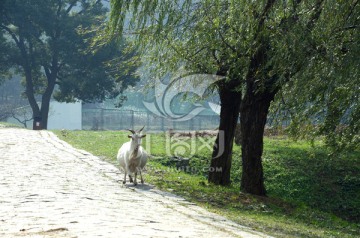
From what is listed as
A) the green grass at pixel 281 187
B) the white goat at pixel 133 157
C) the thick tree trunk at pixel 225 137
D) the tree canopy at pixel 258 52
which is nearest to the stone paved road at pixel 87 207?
the white goat at pixel 133 157

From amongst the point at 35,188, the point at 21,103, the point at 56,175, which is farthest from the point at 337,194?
the point at 21,103

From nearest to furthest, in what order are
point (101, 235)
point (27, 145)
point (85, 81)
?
point (101, 235) < point (27, 145) < point (85, 81)

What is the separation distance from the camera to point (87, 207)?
12.2m

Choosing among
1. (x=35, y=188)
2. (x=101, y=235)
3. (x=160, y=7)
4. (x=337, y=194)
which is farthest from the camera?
(x=337, y=194)

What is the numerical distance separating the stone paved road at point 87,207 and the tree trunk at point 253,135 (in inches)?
125

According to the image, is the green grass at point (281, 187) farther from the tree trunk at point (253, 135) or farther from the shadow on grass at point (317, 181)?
the tree trunk at point (253, 135)

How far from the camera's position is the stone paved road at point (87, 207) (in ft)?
32.3

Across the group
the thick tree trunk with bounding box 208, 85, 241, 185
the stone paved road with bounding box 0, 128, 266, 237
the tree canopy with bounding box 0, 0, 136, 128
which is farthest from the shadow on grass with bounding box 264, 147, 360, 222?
the tree canopy with bounding box 0, 0, 136, 128

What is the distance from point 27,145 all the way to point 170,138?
26.1ft

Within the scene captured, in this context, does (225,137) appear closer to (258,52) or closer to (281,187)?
(258,52)

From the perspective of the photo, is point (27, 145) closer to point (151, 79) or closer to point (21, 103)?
point (151, 79)

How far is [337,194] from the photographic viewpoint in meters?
23.3

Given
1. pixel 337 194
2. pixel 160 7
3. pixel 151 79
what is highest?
pixel 160 7

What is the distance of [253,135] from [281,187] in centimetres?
557
